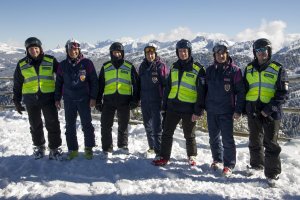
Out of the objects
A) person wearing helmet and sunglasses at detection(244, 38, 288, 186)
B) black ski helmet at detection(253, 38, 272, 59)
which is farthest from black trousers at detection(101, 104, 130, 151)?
black ski helmet at detection(253, 38, 272, 59)

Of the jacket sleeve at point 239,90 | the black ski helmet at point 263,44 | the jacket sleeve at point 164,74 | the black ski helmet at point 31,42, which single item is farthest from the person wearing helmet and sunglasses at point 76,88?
the black ski helmet at point 263,44

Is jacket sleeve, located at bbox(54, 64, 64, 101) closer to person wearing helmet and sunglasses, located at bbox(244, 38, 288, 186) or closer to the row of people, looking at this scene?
the row of people

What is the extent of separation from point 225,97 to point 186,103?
71cm

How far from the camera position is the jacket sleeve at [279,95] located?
498 cm

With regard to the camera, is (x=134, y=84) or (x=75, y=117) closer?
(x=75, y=117)

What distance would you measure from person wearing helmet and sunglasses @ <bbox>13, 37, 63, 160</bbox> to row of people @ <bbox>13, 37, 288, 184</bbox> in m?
0.02

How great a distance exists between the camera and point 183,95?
5867mm

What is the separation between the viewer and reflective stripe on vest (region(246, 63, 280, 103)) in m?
5.10

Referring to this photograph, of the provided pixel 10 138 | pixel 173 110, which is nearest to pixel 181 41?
pixel 173 110

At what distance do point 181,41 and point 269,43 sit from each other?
144 cm

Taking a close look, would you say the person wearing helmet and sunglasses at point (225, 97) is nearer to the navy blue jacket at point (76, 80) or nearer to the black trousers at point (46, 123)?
the navy blue jacket at point (76, 80)

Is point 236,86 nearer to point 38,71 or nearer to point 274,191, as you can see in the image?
point 274,191

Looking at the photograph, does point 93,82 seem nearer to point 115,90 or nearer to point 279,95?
point 115,90

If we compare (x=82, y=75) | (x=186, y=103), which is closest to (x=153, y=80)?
(x=186, y=103)
